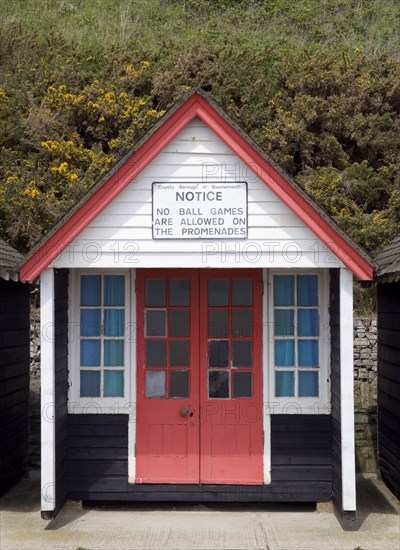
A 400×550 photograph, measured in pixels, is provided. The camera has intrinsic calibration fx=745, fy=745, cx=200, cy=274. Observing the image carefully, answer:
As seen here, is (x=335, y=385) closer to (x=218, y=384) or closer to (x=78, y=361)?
Answer: (x=218, y=384)

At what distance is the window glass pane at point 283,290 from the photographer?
8117mm

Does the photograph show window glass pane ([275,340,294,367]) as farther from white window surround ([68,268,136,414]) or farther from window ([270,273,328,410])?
white window surround ([68,268,136,414])

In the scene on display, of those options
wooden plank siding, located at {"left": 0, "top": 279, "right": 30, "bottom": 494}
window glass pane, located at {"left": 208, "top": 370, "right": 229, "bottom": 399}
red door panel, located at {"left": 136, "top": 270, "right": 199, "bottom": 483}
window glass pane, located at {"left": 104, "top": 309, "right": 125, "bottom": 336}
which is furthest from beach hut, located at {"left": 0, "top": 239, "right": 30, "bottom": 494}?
window glass pane, located at {"left": 208, "top": 370, "right": 229, "bottom": 399}

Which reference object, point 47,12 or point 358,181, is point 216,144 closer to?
point 358,181

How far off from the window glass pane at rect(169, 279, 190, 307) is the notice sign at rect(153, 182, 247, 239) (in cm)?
94

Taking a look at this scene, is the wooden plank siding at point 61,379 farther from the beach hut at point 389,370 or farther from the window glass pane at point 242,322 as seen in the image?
the beach hut at point 389,370

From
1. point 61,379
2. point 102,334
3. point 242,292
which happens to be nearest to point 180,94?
point 242,292

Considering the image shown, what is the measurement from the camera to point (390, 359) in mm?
8789

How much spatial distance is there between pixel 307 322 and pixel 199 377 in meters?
1.32

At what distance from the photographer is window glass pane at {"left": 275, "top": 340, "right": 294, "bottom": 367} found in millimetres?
8070

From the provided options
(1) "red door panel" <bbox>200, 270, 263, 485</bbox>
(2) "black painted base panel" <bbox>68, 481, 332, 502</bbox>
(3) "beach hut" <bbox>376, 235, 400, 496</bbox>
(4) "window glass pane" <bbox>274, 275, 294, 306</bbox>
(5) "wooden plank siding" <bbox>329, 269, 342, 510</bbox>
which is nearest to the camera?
(5) "wooden plank siding" <bbox>329, 269, 342, 510</bbox>

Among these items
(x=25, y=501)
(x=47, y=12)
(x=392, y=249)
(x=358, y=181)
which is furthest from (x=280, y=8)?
(x=25, y=501)

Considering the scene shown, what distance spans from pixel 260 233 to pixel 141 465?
2.84 meters

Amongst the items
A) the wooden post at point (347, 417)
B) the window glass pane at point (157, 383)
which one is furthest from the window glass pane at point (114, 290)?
the wooden post at point (347, 417)
